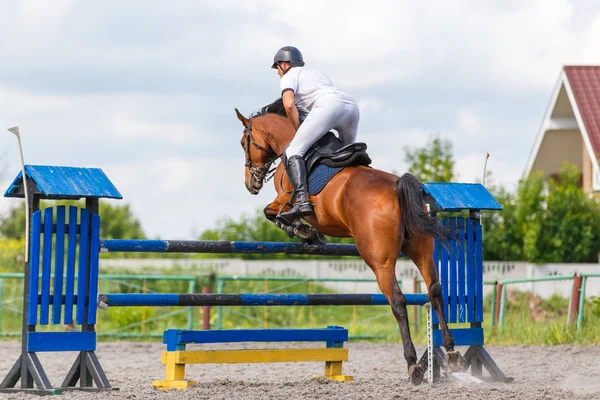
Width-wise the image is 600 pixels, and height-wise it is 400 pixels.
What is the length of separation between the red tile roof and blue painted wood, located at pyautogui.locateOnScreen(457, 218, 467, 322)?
13.8 m

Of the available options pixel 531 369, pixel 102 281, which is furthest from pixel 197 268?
pixel 531 369

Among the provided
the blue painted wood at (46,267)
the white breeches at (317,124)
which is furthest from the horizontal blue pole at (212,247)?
the white breeches at (317,124)

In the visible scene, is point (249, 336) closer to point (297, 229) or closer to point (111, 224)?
point (297, 229)

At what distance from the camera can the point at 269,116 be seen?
25.0 ft

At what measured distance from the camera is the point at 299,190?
6730 millimetres

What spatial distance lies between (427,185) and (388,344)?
21.7 ft

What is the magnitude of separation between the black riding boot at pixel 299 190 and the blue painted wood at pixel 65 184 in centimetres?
124

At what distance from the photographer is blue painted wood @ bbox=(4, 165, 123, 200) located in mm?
6422

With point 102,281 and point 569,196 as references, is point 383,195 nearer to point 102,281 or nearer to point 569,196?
point 102,281

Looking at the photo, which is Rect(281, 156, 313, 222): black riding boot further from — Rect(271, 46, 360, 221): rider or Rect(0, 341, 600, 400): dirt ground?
Rect(0, 341, 600, 400): dirt ground

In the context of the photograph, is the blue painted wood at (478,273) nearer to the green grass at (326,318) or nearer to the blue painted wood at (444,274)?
the blue painted wood at (444,274)

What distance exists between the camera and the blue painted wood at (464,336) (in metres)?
7.44

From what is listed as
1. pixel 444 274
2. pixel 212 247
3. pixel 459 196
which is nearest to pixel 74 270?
pixel 212 247

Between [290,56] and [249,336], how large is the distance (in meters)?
2.21
